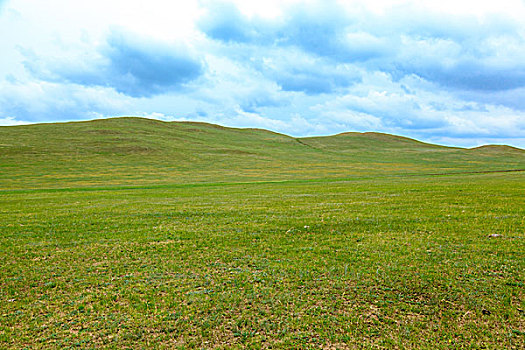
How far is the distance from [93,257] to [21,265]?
197 cm

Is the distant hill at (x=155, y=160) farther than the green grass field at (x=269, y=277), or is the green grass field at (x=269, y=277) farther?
the distant hill at (x=155, y=160)

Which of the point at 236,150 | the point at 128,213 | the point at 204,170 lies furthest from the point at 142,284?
the point at 236,150

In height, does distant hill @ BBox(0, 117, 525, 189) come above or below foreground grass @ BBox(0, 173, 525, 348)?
above

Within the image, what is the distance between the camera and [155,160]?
255 ft

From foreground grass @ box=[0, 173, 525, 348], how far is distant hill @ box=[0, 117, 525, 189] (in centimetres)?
4064

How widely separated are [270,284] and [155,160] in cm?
7455

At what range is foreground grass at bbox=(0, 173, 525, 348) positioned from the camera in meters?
6.01

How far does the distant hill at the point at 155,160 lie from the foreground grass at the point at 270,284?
133 ft

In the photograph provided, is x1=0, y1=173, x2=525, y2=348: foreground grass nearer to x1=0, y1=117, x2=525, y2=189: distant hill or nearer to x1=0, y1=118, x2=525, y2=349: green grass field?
x1=0, y1=118, x2=525, y2=349: green grass field

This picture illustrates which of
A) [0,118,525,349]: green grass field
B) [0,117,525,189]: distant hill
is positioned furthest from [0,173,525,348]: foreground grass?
[0,117,525,189]: distant hill

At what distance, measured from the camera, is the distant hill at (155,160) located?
5781 cm

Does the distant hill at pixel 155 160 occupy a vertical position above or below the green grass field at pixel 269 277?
above

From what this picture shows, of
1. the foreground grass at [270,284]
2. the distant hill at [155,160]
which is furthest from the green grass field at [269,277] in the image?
Answer: the distant hill at [155,160]

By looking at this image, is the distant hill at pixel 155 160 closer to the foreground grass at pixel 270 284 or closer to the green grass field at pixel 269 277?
the green grass field at pixel 269 277
